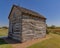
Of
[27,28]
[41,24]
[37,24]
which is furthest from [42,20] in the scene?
[27,28]

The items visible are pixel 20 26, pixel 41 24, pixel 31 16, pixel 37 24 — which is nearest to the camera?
pixel 20 26

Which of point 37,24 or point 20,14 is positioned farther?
point 37,24

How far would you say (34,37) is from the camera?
17016 millimetres

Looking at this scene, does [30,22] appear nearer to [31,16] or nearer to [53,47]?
[31,16]

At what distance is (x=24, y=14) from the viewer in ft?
50.8

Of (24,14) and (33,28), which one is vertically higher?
(24,14)

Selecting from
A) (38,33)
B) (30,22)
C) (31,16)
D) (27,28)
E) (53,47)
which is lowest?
(53,47)

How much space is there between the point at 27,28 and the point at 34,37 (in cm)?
Result: 255

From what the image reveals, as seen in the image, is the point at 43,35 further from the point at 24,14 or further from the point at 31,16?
the point at 24,14

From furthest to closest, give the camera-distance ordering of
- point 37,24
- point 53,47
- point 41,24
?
point 41,24, point 37,24, point 53,47

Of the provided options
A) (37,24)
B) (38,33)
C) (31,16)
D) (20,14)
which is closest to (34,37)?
(38,33)

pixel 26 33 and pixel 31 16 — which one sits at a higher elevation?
pixel 31 16

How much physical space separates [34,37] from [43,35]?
141 inches

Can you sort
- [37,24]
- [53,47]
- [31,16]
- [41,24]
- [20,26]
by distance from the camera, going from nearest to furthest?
[53,47] < [20,26] < [31,16] < [37,24] < [41,24]
